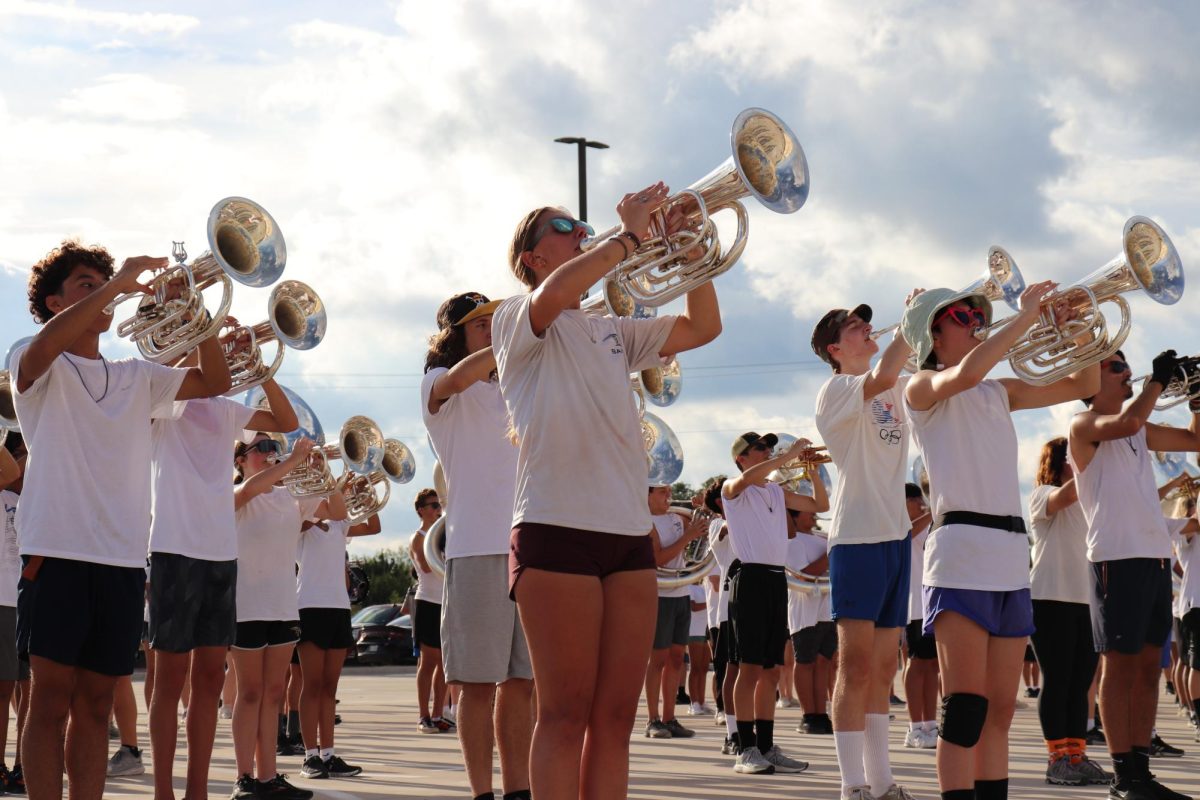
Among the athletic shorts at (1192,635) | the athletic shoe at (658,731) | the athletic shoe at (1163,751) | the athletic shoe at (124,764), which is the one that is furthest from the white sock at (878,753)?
the athletic shorts at (1192,635)

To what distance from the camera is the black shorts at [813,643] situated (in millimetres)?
12374

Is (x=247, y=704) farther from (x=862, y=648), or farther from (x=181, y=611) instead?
(x=862, y=648)

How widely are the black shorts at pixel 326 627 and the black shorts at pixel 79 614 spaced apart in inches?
188

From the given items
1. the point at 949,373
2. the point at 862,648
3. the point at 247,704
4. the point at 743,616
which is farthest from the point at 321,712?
the point at 949,373

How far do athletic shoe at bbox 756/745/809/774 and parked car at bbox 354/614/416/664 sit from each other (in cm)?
2236

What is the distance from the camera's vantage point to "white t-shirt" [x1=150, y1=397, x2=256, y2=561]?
21.0 feet

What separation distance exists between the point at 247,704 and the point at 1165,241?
17.1ft

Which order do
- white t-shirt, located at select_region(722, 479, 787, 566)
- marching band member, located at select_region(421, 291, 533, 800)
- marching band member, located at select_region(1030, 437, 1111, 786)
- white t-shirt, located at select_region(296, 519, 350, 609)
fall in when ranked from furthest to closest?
white t-shirt, located at select_region(296, 519, 350, 609) → white t-shirt, located at select_region(722, 479, 787, 566) → marching band member, located at select_region(1030, 437, 1111, 786) → marching band member, located at select_region(421, 291, 533, 800)

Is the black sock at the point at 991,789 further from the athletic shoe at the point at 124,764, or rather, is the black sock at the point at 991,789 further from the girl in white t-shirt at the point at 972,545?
the athletic shoe at the point at 124,764

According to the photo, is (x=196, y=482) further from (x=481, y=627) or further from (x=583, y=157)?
(x=583, y=157)

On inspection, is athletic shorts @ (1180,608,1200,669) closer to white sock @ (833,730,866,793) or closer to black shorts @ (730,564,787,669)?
black shorts @ (730,564,787,669)

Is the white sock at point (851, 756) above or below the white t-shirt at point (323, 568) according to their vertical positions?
below

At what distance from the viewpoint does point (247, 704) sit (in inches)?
295

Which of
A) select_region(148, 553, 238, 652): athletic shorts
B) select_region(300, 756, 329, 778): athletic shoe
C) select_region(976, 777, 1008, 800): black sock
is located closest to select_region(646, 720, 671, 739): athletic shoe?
select_region(300, 756, 329, 778): athletic shoe
